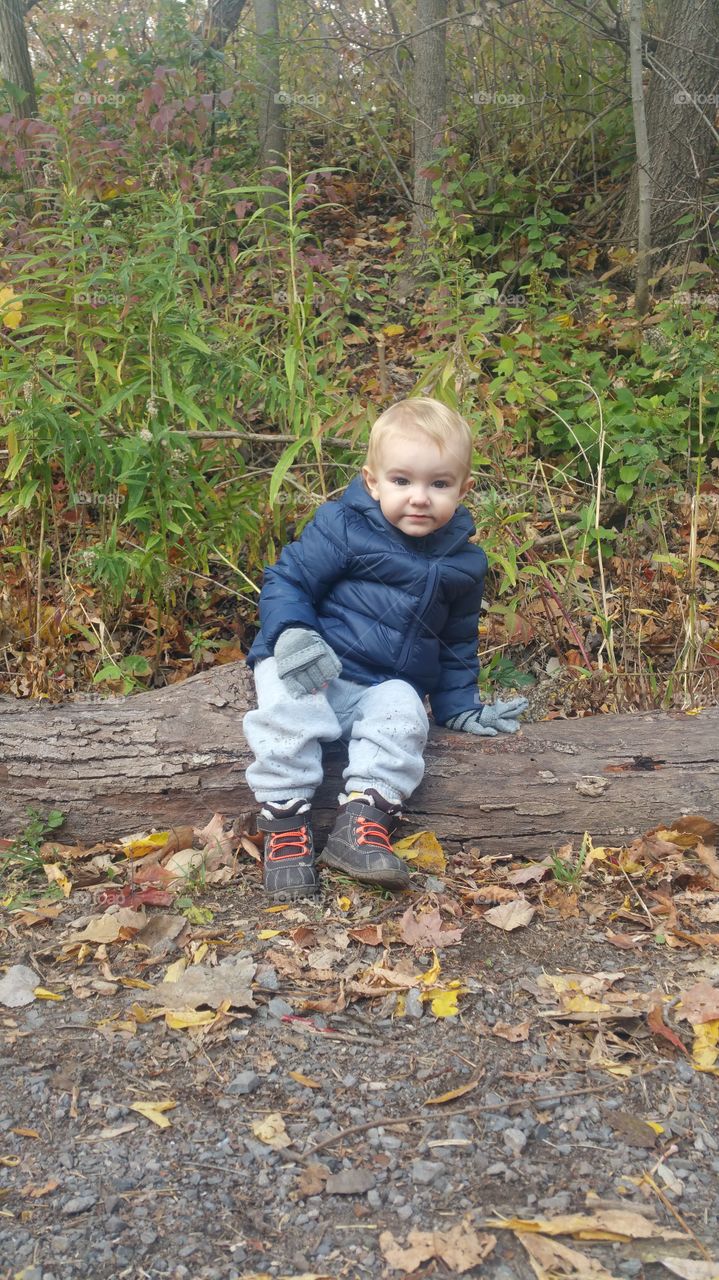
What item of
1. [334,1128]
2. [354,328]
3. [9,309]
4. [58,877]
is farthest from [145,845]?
[354,328]

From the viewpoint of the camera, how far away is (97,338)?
4211mm

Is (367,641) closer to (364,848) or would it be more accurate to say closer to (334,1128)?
(364,848)

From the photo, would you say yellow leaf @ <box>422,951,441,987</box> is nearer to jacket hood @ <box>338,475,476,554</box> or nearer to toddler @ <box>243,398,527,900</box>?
toddler @ <box>243,398,527,900</box>

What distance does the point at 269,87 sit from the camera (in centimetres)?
804

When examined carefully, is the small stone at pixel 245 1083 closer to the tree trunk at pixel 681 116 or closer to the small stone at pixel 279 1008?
the small stone at pixel 279 1008

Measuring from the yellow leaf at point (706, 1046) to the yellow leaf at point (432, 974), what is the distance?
2.05ft

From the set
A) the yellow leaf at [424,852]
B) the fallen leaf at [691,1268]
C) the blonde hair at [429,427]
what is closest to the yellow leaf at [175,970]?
the yellow leaf at [424,852]

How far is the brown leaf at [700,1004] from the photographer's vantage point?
2.41m

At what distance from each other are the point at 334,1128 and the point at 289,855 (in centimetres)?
102

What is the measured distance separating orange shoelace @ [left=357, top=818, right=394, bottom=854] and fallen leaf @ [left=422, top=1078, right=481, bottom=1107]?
2.79ft

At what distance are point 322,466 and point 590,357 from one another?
2439 mm

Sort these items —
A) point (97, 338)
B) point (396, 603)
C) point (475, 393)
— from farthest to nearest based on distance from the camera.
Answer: point (475, 393) < point (97, 338) < point (396, 603)

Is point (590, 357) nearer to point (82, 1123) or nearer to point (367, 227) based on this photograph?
point (367, 227)

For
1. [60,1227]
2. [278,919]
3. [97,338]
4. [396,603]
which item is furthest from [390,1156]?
[97,338]
